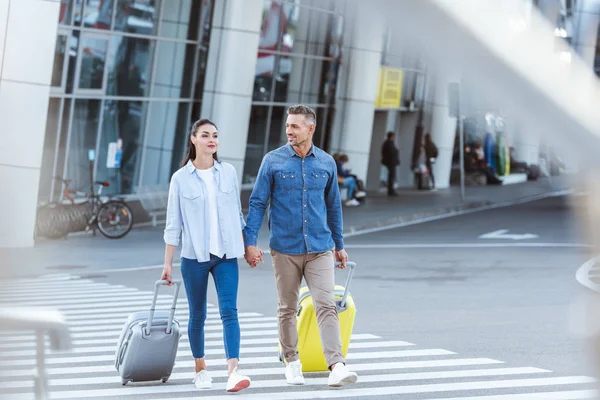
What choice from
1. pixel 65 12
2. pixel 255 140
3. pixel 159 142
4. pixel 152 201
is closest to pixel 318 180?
pixel 65 12

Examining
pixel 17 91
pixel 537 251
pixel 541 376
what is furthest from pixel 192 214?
pixel 537 251

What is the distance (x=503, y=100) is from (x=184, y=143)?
86.5 ft

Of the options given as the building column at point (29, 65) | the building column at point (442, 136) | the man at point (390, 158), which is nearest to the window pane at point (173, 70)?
the building column at point (29, 65)

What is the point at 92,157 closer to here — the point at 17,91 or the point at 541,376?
the point at 17,91

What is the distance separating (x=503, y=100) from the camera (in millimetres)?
1248

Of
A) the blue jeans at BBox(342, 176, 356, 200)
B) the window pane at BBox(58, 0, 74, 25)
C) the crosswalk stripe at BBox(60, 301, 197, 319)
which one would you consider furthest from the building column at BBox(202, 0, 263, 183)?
the crosswalk stripe at BBox(60, 301, 197, 319)

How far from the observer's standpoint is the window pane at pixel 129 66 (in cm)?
2473

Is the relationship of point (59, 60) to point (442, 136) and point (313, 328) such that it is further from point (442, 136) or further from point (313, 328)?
point (442, 136)

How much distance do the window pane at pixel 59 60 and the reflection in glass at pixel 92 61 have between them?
1.83ft

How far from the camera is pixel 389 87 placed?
3697 cm

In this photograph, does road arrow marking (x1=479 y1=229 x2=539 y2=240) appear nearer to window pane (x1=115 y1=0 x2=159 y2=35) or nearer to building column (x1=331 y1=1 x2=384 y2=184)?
window pane (x1=115 y1=0 x2=159 y2=35)

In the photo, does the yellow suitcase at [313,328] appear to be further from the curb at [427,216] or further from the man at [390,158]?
the man at [390,158]

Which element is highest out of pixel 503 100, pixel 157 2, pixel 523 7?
pixel 157 2

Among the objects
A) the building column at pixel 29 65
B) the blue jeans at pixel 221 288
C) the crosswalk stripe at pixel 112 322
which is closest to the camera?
the blue jeans at pixel 221 288
